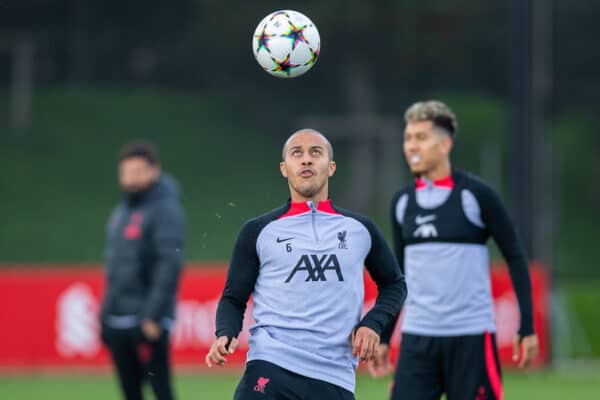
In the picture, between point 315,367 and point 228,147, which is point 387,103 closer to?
point 228,147

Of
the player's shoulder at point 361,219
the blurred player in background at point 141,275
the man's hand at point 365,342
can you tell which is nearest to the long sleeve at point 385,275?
the player's shoulder at point 361,219

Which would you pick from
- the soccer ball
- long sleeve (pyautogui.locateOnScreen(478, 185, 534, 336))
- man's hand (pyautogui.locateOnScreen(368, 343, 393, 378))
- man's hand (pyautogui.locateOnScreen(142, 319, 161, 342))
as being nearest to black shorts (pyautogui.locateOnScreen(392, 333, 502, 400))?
man's hand (pyautogui.locateOnScreen(368, 343, 393, 378))

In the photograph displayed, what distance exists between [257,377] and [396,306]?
2.47ft

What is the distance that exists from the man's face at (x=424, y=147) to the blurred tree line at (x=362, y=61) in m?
10.1

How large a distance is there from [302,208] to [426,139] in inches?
60.4

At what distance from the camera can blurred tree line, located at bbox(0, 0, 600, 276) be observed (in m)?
17.5

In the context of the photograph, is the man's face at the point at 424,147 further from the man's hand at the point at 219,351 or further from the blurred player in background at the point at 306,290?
the man's hand at the point at 219,351

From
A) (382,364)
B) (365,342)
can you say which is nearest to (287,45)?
(365,342)

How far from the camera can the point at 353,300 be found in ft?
18.4

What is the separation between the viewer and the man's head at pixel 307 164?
563cm

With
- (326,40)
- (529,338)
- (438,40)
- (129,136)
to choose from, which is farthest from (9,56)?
(529,338)

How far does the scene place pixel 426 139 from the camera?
7.00 metres

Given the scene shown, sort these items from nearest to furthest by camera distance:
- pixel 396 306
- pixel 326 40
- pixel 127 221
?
pixel 396 306 → pixel 127 221 → pixel 326 40

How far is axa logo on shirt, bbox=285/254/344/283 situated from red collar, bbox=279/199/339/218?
237 mm
